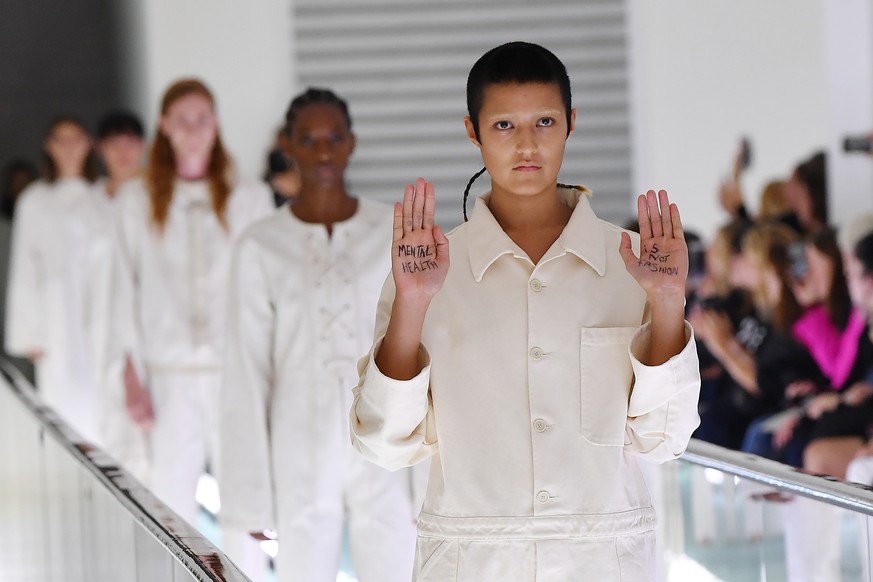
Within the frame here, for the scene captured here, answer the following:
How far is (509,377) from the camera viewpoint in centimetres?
237

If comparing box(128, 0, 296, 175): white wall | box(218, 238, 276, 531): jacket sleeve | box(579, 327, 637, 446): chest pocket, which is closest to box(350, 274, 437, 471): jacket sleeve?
box(579, 327, 637, 446): chest pocket

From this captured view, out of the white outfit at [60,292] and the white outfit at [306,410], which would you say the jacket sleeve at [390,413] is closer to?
the white outfit at [306,410]

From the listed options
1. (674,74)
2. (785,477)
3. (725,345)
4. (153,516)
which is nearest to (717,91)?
(674,74)

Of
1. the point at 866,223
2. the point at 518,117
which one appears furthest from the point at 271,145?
the point at 518,117

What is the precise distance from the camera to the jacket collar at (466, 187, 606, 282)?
2.39 metres

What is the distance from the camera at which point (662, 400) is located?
2.30 metres

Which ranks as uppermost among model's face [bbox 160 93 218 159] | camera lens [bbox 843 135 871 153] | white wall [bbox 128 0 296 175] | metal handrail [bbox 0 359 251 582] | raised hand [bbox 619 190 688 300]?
white wall [bbox 128 0 296 175]

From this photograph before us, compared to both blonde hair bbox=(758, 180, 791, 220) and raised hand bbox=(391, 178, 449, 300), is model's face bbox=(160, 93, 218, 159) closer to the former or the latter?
blonde hair bbox=(758, 180, 791, 220)

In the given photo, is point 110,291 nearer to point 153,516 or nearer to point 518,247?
point 153,516

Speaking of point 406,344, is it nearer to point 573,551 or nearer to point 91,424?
point 573,551

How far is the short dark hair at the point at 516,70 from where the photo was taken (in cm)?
237

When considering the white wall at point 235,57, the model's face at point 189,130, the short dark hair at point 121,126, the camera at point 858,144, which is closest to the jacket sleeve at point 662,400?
the model's face at point 189,130

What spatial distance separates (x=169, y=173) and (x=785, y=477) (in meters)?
3.11

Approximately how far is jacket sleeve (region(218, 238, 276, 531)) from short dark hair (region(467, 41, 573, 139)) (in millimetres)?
1646
